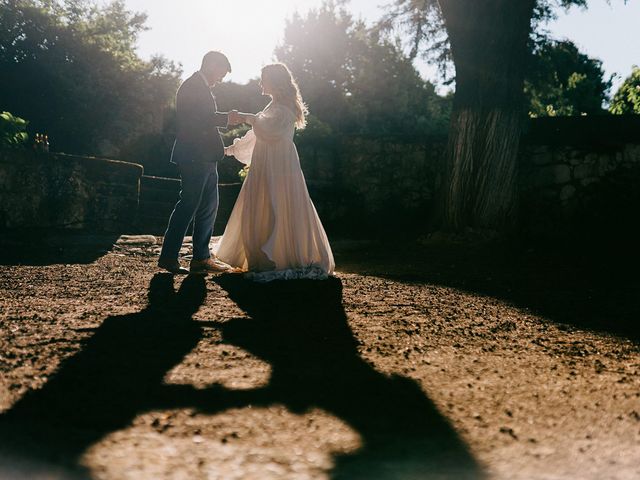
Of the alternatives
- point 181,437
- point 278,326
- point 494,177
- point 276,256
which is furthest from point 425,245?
point 181,437

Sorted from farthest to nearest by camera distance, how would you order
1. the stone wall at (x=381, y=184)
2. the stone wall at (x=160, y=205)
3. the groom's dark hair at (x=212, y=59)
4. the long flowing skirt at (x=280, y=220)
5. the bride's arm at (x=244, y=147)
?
the stone wall at (x=160, y=205) < the stone wall at (x=381, y=184) < the bride's arm at (x=244, y=147) < the groom's dark hair at (x=212, y=59) < the long flowing skirt at (x=280, y=220)

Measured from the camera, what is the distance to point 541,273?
221 inches

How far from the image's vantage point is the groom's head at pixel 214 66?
530cm

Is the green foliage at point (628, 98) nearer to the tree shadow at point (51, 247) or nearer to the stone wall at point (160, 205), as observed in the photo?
the stone wall at point (160, 205)

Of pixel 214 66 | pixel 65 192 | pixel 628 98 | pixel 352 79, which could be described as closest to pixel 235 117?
pixel 214 66

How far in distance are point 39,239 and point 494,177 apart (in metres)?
5.68

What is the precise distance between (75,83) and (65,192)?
12.1 metres

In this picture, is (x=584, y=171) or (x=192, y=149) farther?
(x=584, y=171)

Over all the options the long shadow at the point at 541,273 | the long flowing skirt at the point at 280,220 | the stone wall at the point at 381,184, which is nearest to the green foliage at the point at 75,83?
the stone wall at the point at 381,184

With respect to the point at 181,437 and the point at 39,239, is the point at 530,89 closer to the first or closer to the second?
the point at 39,239

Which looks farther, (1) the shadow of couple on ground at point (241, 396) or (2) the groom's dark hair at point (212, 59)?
(2) the groom's dark hair at point (212, 59)

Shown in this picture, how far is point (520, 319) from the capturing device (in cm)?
376

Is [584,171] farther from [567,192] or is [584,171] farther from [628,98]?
[628,98]

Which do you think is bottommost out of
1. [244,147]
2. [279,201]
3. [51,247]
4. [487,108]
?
[51,247]
